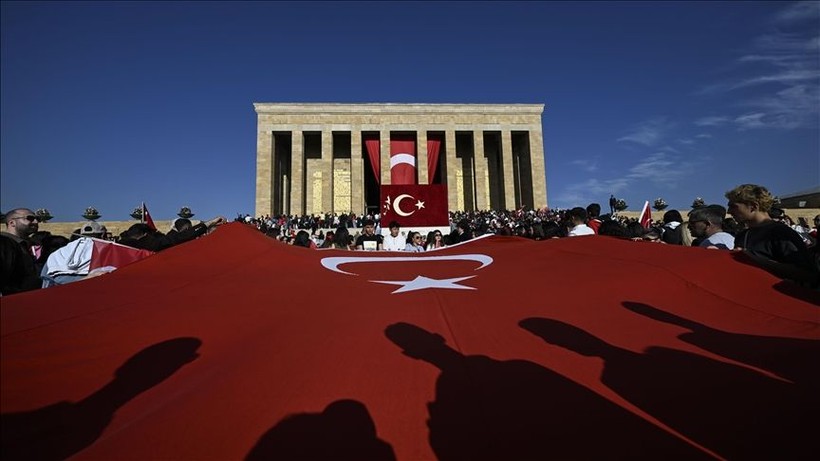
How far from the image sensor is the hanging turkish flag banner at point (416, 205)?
9461 millimetres

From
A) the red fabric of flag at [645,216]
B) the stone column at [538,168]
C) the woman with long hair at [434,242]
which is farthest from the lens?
the stone column at [538,168]

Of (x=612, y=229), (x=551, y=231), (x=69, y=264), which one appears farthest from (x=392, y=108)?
(x=69, y=264)

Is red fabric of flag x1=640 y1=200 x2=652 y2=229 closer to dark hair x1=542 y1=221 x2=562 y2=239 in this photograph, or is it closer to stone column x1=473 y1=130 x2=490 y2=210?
dark hair x1=542 y1=221 x2=562 y2=239

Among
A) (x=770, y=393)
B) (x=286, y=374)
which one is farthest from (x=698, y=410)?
(x=286, y=374)

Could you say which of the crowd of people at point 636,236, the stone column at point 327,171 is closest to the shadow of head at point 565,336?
the crowd of people at point 636,236

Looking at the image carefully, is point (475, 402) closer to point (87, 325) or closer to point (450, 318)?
point (450, 318)

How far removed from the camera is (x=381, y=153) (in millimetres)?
36875

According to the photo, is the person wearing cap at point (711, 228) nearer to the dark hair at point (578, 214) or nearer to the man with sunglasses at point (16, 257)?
the dark hair at point (578, 214)

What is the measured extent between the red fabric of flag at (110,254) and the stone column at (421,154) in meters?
32.5

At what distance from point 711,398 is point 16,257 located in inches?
177

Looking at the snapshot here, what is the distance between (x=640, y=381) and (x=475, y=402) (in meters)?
0.82

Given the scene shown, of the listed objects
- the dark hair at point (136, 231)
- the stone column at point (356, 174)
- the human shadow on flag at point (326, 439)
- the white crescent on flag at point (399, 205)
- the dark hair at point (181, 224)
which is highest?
the stone column at point (356, 174)

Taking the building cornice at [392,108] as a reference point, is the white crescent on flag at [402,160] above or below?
below

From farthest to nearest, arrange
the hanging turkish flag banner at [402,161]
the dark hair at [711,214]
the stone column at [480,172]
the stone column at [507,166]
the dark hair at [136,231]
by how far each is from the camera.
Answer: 1. the stone column at [507,166]
2. the stone column at [480,172]
3. the hanging turkish flag banner at [402,161]
4. the dark hair at [136,231]
5. the dark hair at [711,214]
